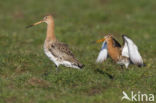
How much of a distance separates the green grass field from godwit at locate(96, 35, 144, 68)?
24 cm

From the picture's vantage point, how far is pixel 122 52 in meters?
11.8

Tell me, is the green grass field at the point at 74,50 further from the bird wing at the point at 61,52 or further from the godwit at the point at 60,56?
the bird wing at the point at 61,52

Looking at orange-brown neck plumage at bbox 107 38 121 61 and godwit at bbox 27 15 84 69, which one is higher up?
orange-brown neck plumage at bbox 107 38 121 61

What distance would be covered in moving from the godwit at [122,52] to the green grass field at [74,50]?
0.78 ft

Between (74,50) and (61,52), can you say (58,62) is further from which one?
(74,50)

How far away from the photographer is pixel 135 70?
35.7ft

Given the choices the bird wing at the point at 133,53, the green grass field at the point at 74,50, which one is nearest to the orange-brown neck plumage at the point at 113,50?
the green grass field at the point at 74,50

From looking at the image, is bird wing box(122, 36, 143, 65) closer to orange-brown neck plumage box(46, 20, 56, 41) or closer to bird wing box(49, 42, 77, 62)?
bird wing box(49, 42, 77, 62)

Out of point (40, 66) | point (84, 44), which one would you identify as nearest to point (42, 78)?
point (40, 66)

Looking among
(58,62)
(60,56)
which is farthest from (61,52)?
(58,62)

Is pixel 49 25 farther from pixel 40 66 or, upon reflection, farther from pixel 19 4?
pixel 19 4

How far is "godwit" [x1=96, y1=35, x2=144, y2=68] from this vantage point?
11.2 m

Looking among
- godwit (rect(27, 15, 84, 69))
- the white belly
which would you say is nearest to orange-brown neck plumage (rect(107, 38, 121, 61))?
godwit (rect(27, 15, 84, 69))

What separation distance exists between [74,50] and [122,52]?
195 centimetres
